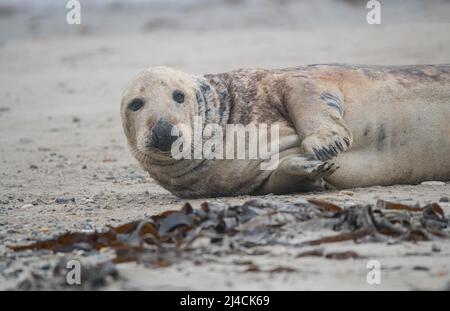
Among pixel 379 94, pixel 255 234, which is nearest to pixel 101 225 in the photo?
pixel 255 234

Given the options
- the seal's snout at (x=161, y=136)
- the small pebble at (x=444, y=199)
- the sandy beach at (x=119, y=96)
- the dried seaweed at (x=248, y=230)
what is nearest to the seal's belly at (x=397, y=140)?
the sandy beach at (x=119, y=96)

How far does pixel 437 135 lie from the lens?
6043mm

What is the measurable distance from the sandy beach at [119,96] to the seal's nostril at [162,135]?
373mm

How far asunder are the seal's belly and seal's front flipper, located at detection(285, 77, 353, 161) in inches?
5.7

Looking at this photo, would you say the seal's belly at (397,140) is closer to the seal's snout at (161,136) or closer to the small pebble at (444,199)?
the small pebble at (444,199)

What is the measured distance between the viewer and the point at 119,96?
11.3 metres

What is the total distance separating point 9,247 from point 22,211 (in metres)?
1.19

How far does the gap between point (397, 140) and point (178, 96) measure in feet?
4.35

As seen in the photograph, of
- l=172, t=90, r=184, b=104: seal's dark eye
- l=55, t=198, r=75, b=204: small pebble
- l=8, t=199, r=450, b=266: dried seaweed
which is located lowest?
l=55, t=198, r=75, b=204: small pebble

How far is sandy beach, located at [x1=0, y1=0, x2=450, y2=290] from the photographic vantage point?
419 centimetres

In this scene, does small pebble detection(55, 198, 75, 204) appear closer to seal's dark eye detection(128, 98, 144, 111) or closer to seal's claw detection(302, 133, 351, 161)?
seal's dark eye detection(128, 98, 144, 111)

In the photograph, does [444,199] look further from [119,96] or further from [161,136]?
[119,96]

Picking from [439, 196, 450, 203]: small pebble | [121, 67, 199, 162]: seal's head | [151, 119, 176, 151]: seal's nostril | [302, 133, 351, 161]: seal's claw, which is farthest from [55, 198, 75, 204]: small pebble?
[439, 196, 450, 203]: small pebble
